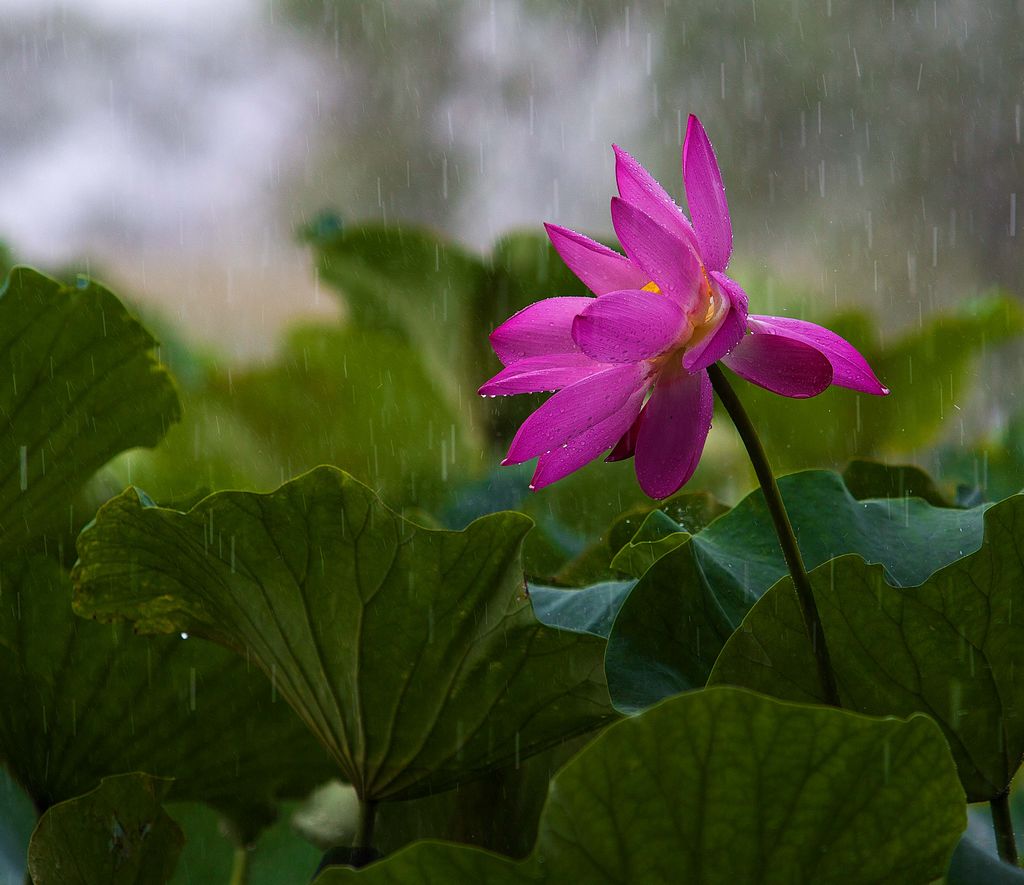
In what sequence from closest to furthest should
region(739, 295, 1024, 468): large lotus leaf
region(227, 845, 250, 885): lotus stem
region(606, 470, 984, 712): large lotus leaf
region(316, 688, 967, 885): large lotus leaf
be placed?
1. region(316, 688, 967, 885): large lotus leaf
2. region(606, 470, 984, 712): large lotus leaf
3. region(227, 845, 250, 885): lotus stem
4. region(739, 295, 1024, 468): large lotus leaf

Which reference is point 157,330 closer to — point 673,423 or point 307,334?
point 307,334

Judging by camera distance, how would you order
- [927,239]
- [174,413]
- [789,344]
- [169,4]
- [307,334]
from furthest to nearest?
[169,4] < [927,239] < [307,334] < [174,413] < [789,344]

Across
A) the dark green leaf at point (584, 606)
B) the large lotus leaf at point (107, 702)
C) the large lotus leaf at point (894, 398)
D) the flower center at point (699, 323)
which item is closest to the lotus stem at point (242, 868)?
the large lotus leaf at point (107, 702)

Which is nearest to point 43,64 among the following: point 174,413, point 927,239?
point 927,239

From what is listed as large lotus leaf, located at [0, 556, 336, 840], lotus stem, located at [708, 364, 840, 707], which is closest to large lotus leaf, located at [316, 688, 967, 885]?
lotus stem, located at [708, 364, 840, 707]

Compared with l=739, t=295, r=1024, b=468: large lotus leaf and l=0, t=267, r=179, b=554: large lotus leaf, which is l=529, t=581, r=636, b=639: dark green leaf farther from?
l=739, t=295, r=1024, b=468: large lotus leaf

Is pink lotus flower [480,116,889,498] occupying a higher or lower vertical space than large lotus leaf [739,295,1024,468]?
higher

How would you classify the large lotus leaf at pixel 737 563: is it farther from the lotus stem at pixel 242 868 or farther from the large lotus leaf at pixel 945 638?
the lotus stem at pixel 242 868

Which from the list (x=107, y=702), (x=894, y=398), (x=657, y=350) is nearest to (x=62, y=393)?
(x=107, y=702)
